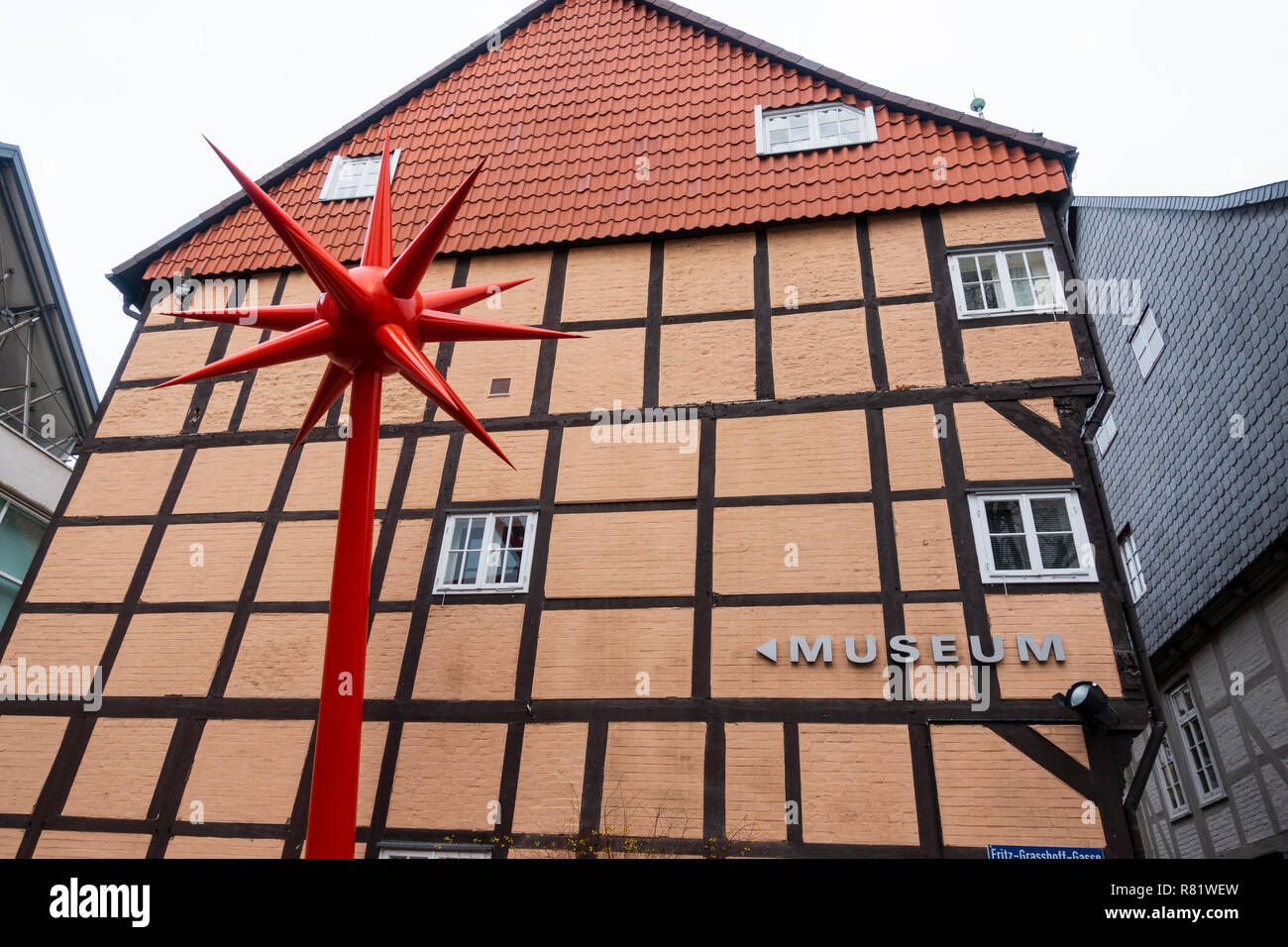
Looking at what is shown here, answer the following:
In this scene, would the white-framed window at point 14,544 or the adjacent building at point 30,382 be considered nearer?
the white-framed window at point 14,544

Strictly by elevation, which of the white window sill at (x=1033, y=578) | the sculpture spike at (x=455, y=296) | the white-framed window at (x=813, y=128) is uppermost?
the white-framed window at (x=813, y=128)

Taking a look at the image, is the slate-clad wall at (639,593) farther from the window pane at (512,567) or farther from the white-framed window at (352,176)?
the white-framed window at (352,176)

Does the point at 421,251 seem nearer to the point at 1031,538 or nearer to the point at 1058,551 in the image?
the point at 1031,538

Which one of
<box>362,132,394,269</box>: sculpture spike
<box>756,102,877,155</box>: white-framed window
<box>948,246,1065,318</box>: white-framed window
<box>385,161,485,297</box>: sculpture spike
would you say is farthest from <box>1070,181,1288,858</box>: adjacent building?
<box>362,132,394,269</box>: sculpture spike

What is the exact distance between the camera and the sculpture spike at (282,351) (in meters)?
6.11

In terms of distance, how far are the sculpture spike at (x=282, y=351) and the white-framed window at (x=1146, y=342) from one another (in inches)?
519

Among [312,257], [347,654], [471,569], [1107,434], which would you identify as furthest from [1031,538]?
[1107,434]

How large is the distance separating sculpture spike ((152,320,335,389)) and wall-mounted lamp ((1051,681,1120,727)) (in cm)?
674

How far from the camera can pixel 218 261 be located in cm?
1207

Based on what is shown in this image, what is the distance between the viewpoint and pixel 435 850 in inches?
293

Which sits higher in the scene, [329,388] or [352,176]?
[352,176]

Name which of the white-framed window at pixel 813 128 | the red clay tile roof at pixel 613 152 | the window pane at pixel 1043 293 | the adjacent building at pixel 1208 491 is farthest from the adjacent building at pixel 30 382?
the adjacent building at pixel 1208 491

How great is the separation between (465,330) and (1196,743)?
1246cm
